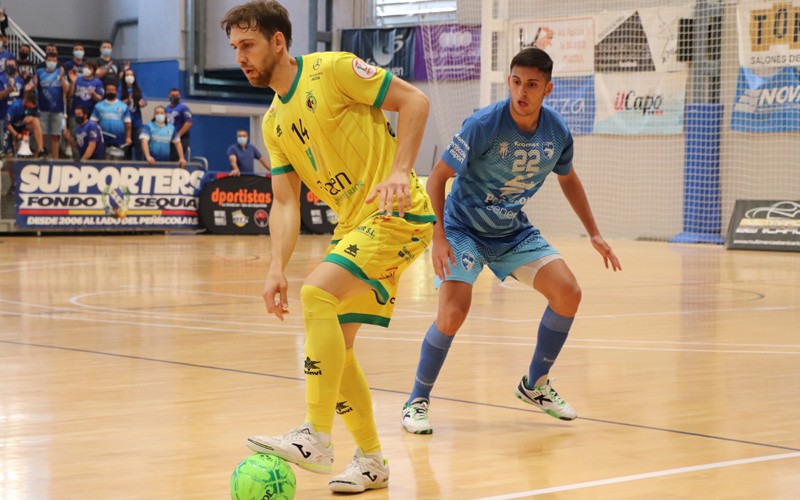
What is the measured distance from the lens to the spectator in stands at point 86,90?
21000 millimetres

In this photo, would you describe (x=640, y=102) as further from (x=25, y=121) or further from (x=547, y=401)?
(x=547, y=401)

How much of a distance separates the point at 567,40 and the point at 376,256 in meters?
18.4

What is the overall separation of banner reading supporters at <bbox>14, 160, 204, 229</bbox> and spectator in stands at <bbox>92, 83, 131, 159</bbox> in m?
0.67

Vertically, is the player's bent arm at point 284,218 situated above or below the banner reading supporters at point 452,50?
below

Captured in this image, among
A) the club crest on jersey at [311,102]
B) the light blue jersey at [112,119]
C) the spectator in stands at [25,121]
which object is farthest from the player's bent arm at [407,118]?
the light blue jersey at [112,119]

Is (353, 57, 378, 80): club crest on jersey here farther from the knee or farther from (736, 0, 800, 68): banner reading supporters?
(736, 0, 800, 68): banner reading supporters

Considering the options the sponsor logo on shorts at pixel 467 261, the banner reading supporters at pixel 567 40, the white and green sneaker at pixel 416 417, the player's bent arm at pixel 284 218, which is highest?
the banner reading supporters at pixel 567 40

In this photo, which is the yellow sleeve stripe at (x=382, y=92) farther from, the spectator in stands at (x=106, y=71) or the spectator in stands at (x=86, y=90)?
the spectator in stands at (x=106, y=71)

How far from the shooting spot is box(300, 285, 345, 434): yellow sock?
409 cm

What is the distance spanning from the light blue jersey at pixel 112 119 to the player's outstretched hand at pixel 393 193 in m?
17.8

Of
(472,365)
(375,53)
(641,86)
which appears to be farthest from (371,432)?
(375,53)

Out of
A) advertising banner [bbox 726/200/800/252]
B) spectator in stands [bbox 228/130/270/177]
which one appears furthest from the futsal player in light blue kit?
spectator in stands [bbox 228/130/270/177]

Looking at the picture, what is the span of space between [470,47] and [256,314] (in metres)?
17.0

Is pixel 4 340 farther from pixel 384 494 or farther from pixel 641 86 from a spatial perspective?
pixel 641 86
